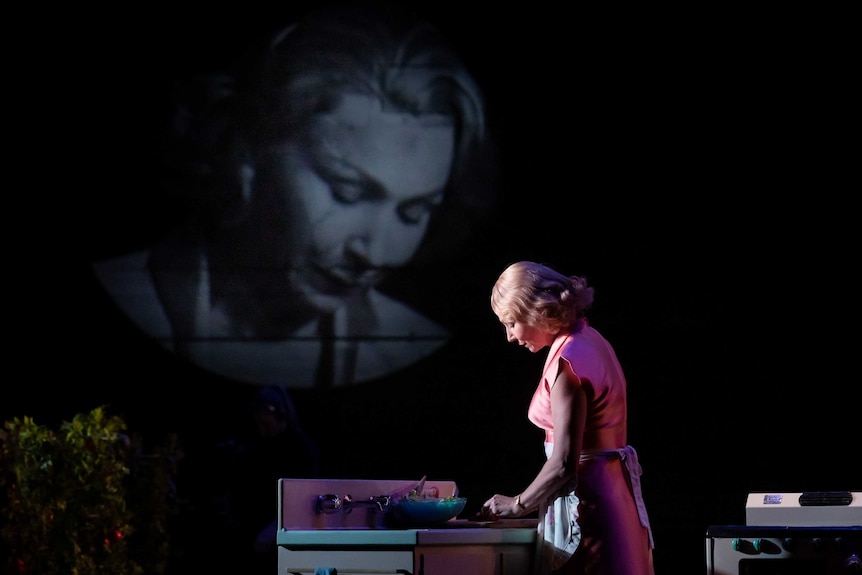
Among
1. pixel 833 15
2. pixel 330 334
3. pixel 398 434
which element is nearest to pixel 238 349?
pixel 330 334

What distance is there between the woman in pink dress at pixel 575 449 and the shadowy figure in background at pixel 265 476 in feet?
5.88

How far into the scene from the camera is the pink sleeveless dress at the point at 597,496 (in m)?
2.14

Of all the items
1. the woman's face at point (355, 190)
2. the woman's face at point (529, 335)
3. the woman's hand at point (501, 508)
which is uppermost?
the woman's face at point (355, 190)

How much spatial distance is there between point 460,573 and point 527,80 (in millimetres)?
3618

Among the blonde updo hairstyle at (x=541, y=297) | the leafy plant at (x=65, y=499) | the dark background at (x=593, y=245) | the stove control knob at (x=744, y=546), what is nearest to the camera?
the blonde updo hairstyle at (x=541, y=297)

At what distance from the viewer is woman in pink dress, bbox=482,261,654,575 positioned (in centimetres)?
213

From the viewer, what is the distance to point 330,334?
215 inches

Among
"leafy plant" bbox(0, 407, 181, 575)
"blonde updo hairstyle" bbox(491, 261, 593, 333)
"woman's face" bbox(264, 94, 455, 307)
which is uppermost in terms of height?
"woman's face" bbox(264, 94, 455, 307)

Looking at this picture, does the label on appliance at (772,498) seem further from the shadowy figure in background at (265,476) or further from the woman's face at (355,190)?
the woman's face at (355,190)

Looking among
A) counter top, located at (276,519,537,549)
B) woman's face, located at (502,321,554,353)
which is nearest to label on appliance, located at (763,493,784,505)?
counter top, located at (276,519,537,549)

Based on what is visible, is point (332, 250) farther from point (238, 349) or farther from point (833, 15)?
point (833, 15)

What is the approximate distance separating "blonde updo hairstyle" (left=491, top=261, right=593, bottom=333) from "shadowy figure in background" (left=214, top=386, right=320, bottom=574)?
1.83 meters

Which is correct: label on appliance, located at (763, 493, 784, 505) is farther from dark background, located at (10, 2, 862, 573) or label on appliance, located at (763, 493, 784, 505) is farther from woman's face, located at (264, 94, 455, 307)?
woman's face, located at (264, 94, 455, 307)

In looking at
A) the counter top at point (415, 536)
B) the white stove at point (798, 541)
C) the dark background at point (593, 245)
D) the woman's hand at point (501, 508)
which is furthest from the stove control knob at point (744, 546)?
the dark background at point (593, 245)
